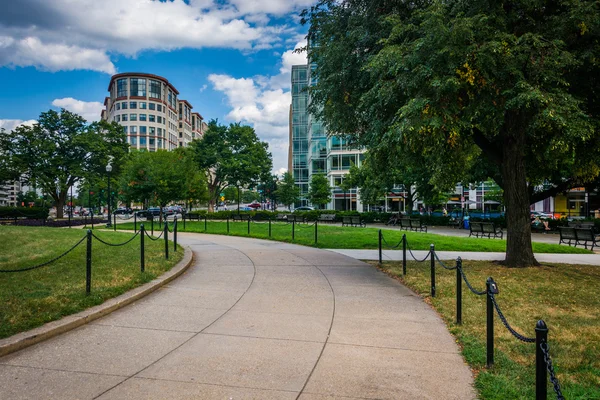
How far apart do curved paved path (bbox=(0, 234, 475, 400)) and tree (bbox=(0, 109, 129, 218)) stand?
125 ft

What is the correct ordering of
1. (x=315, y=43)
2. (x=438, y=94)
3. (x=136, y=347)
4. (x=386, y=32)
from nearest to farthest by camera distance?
(x=136, y=347) → (x=438, y=94) → (x=386, y=32) → (x=315, y=43)

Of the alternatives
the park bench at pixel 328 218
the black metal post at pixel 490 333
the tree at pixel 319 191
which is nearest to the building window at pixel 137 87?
the tree at pixel 319 191

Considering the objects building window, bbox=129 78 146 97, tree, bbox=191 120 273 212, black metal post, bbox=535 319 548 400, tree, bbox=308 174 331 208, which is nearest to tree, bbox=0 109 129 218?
tree, bbox=191 120 273 212

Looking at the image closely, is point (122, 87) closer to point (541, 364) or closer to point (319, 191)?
point (319, 191)

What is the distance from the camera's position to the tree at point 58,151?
38.3 meters

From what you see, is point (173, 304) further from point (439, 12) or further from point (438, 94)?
point (439, 12)

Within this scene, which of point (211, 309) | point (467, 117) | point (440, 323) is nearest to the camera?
point (440, 323)

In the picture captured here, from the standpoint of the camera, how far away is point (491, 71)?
8500 mm

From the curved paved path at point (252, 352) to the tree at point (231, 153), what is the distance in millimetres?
39631

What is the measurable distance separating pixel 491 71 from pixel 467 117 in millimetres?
1097

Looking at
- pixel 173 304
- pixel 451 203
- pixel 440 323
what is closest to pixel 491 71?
pixel 440 323

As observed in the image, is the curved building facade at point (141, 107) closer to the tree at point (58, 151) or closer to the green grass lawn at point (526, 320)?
the tree at point (58, 151)

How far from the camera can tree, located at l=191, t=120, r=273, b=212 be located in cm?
4699

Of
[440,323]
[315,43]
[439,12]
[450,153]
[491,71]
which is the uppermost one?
[315,43]
